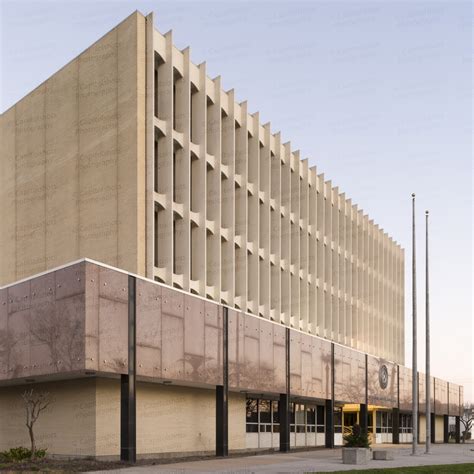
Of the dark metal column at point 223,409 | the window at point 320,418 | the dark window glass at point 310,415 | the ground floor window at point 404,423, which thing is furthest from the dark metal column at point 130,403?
the ground floor window at point 404,423

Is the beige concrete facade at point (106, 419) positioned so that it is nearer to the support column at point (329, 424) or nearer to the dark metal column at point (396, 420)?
the support column at point (329, 424)

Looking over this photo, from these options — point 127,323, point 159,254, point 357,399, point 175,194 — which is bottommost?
point 357,399

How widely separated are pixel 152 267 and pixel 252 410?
1372 cm

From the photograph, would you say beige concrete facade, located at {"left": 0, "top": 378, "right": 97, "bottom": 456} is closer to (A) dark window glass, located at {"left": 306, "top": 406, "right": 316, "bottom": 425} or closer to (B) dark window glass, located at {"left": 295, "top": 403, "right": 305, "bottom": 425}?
(B) dark window glass, located at {"left": 295, "top": 403, "right": 305, "bottom": 425}

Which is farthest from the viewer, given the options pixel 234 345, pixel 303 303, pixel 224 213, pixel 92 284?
pixel 303 303

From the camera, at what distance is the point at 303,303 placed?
5703 centimetres

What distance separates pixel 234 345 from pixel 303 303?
17586 millimetres

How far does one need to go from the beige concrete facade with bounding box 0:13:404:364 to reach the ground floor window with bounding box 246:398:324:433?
19.3 ft

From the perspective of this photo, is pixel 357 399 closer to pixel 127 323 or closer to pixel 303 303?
pixel 303 303

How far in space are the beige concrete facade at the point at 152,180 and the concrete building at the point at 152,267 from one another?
110 mm

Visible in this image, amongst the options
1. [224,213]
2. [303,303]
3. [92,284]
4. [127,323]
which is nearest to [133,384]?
[127,323]

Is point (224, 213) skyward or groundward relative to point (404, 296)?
skyward

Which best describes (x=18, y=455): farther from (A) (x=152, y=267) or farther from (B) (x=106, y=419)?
(A) (x=152, y=267)

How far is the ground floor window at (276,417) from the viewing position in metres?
46.0
